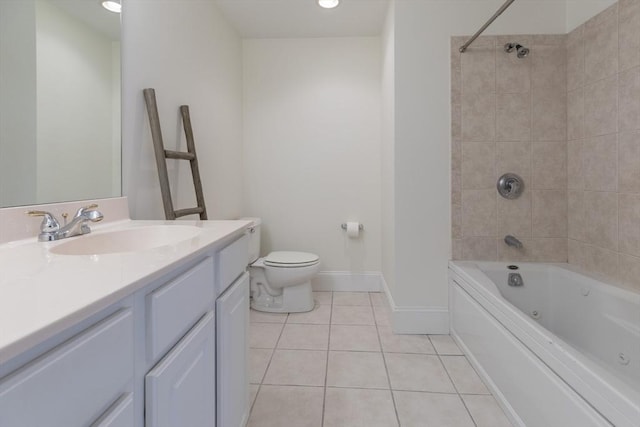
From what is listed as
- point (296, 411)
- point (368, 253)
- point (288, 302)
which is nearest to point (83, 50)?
point (296, 411)

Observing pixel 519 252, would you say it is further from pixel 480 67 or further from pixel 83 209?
pixel 83 209

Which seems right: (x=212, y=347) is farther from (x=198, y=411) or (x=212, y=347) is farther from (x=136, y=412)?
(x=136, y=412)

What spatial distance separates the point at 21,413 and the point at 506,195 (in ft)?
7.79

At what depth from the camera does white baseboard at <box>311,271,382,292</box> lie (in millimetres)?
3102

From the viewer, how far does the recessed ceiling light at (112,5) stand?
136cm

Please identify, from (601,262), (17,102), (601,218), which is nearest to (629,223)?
(601,218)

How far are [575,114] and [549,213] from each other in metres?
0.62

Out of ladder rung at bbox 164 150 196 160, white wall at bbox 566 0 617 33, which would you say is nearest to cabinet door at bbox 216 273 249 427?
ladder rung at bbox 164 150 196 160

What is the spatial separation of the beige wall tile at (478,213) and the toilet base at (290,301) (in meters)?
1.24

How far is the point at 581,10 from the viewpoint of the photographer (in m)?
2.02

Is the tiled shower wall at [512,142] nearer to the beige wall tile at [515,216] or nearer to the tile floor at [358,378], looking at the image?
the beige wall tile at [515,216]

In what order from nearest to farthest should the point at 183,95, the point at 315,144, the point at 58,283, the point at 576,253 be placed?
the point at 58,283, the point at 183,95, the point at 576,253, the point at 315,144

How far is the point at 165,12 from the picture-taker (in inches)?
70.4

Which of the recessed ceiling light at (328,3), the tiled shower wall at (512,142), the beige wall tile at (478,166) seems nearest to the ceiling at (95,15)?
the recessed ceiling light at (328,3)
